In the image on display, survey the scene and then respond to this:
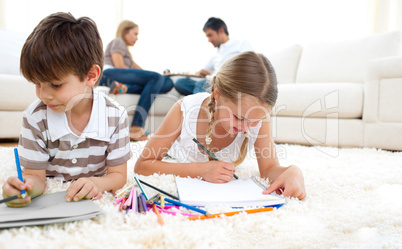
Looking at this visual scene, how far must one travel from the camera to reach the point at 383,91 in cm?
186

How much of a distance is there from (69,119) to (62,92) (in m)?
0.13

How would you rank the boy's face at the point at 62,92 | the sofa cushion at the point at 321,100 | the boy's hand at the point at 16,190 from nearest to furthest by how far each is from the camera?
the boy's hand at the point at 16,190, the boy's face at the point at 62,92, the sofa cushion at the point at 321,100

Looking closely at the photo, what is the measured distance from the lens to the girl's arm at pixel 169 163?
0.91 meters

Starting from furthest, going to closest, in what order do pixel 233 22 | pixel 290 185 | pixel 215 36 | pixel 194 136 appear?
pixel 233 22
pixel 215 36
pixel 194 136
pixel 290 185

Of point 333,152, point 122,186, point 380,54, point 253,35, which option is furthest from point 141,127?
point 253,35

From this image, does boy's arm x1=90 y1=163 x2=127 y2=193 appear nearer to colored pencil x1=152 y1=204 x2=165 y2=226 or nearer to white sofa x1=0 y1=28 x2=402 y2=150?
colored pencil x1=152 y1=204 x2=165 y2=226

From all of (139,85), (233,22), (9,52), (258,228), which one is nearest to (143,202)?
(258,228)

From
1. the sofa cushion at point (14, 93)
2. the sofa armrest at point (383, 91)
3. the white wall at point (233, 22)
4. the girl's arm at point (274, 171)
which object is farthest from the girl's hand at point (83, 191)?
the white wall at point (233, 22)

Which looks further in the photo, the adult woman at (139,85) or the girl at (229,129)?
the adult woman at (139,85)

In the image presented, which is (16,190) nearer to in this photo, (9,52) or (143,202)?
(143,202)

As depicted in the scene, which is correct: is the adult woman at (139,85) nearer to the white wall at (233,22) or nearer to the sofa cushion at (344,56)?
the sofa cushion at (344,56)

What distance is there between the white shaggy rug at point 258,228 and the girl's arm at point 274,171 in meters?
0.03

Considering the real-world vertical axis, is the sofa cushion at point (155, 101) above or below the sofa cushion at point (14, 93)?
below

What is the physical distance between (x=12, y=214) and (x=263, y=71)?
740mm
